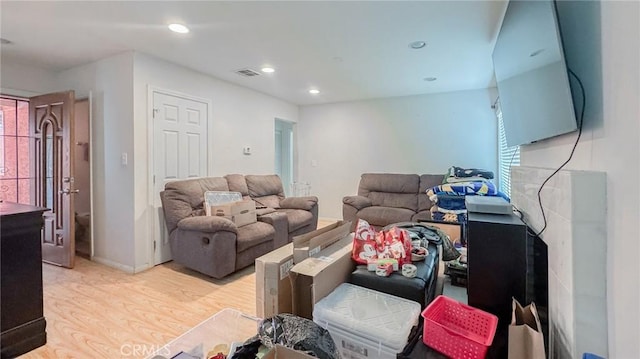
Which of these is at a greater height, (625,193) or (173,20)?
(173,20)

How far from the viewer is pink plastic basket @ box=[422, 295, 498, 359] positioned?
0.97 meters

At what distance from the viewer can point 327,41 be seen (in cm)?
279

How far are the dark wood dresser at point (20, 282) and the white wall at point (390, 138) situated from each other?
4480mm

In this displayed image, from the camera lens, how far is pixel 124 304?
242 centimetres

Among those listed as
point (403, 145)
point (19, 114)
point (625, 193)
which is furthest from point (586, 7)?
point (19, 114)

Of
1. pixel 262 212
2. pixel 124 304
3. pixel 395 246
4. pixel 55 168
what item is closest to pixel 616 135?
pixel 395 246

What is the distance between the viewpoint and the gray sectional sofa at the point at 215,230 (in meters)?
2.86

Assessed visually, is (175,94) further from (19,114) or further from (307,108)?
(307,108)

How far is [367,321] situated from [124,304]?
227 centimetres

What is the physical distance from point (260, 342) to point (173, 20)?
2511 mm

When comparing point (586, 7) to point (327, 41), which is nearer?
point (586, 7)

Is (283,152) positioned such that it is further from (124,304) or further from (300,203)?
(124,304)

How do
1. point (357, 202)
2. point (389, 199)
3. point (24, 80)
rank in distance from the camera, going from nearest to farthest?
point (24, 80) < point (357, 202) < point (389, 199)

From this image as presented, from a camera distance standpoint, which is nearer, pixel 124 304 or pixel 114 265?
pixel 124 304
